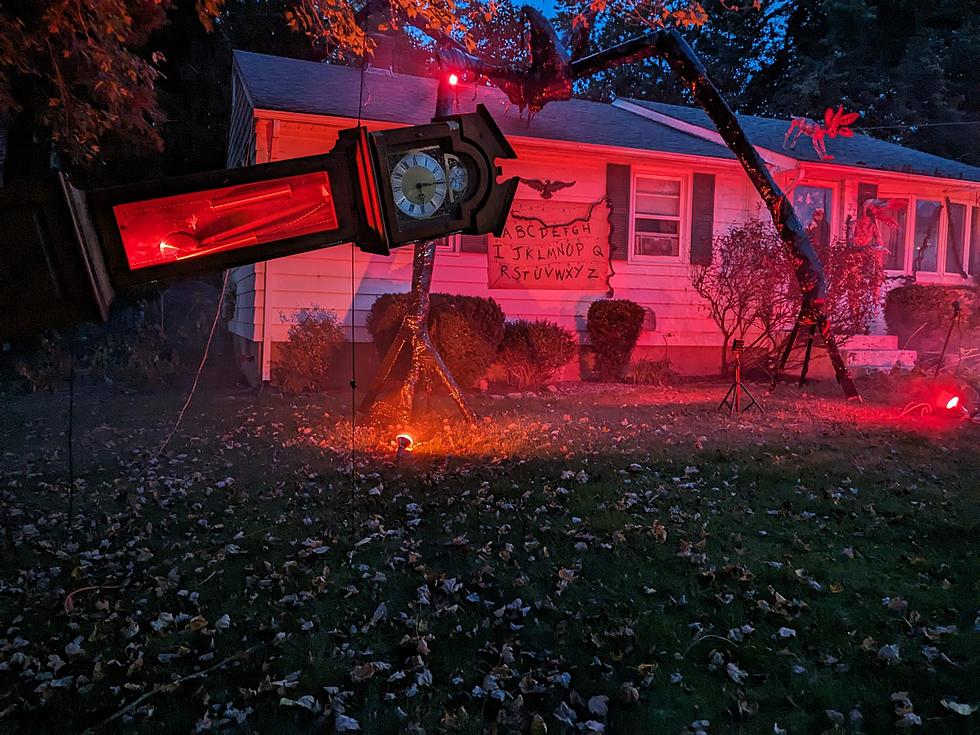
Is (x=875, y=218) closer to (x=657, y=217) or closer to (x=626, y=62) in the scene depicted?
(x=657, y=217)

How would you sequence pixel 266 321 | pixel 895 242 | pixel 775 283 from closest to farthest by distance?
pixel 266 321
pixel 775 283
pixel 895 242

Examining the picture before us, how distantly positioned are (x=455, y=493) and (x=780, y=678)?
2.87 meters

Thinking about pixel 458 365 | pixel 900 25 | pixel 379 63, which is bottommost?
pixel 458 365

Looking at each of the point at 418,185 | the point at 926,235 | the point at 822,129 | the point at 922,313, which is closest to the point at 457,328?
the point at 418,185

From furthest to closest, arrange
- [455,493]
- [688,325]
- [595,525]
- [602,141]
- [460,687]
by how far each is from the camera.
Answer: [688,325] → [602,141] → [455,493] → [595,525] → [460,687]

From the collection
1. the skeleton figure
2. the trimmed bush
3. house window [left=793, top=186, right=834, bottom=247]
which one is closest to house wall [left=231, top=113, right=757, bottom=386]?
the trimmed bush

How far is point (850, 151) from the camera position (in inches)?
575

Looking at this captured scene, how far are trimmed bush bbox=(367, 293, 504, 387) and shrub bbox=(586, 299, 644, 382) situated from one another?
1856 millimetres

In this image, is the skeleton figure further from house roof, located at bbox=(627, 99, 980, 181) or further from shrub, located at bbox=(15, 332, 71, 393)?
shrub, located at bbox=(15, 332, 71, 393)

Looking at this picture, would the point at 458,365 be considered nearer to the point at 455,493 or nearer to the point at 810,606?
the point at 455,493

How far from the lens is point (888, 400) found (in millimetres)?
9641

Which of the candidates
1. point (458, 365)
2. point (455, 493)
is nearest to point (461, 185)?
point (455, 493)

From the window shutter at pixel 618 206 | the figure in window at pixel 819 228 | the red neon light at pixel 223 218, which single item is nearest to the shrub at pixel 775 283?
the window shutter at pixel 618 206

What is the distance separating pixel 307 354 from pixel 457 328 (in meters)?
2.28
